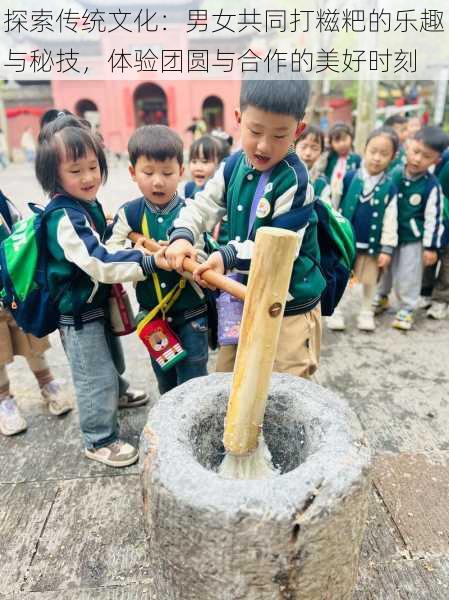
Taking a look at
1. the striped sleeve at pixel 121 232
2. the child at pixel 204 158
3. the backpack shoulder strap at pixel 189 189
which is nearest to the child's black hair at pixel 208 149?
the child at pixel 204 158

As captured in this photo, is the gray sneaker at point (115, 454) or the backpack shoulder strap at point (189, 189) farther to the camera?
the backpack shoulder strap at point (189, 189)

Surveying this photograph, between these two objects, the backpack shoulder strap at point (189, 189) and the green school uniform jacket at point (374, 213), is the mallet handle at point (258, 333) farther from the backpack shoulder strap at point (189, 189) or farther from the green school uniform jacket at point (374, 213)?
the green school uniform jacket at point (374, 213)

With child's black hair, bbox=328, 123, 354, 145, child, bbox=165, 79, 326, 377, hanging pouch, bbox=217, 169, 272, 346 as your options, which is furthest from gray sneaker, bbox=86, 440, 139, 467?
child's black hair, bbox=328, 123, 354, 145

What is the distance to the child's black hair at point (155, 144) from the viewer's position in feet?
7.10

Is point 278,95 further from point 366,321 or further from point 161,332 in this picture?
point 366,321

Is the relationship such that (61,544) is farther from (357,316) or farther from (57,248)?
(357,316)

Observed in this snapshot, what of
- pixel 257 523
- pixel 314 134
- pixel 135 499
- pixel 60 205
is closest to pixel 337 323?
pixel 314 134

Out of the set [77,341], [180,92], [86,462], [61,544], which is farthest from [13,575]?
[180,92]

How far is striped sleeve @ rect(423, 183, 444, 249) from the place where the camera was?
3922mm

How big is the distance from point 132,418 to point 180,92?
23094 millimetres

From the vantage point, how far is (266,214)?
6.01ft

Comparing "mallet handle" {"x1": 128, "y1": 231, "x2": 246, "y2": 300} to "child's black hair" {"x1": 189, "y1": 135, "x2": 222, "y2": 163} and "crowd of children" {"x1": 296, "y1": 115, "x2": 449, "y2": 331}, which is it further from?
"crowd of children" {"x1": 296, "y1": 115, "x2": 449, "y2": 331}

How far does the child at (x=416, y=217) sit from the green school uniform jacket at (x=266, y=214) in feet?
7.37

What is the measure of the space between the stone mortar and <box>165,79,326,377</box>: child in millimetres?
681
